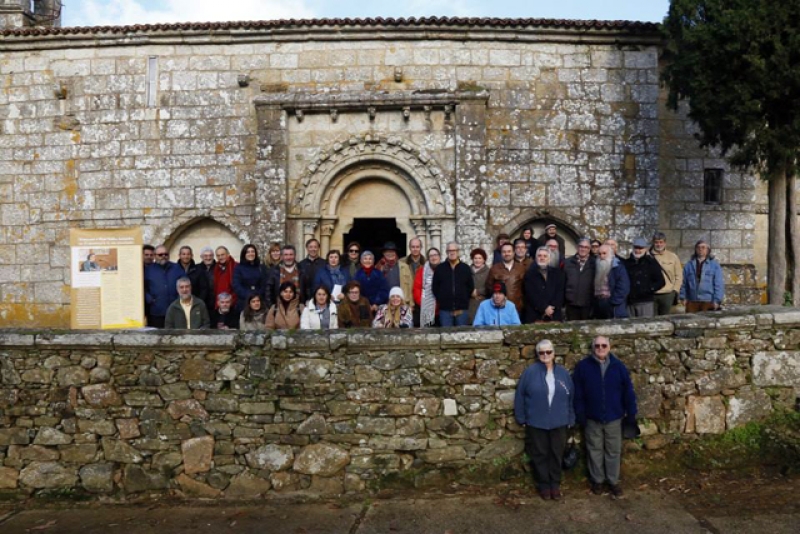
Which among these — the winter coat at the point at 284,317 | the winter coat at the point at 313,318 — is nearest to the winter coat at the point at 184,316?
the winter coat at the point at 284,317

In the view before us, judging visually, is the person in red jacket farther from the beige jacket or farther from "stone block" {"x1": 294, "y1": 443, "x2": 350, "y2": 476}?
the beige jacket

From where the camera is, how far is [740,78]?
8953mm

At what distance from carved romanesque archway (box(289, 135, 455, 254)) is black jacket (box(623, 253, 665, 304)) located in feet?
13.1

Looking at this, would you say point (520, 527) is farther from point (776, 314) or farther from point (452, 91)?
point (452, 91)

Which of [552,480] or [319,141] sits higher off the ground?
[319,141]

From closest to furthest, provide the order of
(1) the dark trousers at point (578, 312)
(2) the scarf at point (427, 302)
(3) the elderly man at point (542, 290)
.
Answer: (3) the elderly man at point (542, 290) → (2) the scarf at point (427, 302) → (1) the dark trousers at point (578, 312)

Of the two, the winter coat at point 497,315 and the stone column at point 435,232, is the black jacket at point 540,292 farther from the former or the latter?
the stone column at point 435,232

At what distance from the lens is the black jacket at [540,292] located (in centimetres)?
666

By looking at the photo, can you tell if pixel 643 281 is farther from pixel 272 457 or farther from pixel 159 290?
pixel 159 290

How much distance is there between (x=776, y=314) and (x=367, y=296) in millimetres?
4150

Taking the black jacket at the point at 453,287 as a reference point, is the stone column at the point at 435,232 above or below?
above

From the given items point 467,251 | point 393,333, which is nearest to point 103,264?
point 393,333

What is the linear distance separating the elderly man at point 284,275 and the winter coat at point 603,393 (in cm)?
340

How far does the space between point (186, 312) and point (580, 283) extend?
437 centimetres
